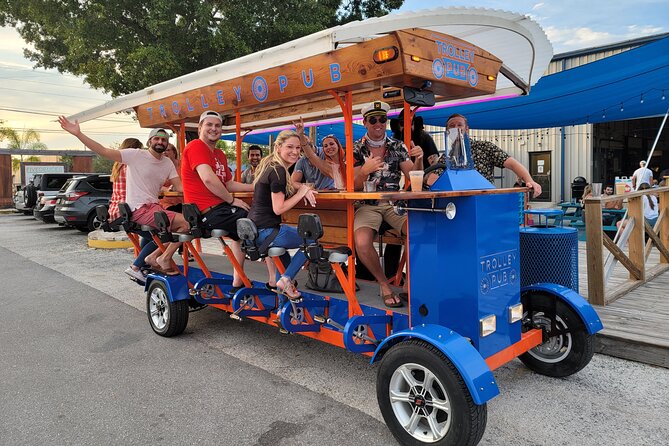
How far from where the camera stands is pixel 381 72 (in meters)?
3.00

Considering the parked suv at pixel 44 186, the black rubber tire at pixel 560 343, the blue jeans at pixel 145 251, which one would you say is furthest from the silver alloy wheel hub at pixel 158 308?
the parked suv at pixel 44 186

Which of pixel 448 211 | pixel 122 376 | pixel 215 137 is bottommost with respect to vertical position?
pixel 122 376

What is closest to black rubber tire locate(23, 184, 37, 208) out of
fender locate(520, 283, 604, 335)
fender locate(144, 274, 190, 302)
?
fender locate(144, 274, 190, 302)

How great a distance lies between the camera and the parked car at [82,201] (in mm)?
14227

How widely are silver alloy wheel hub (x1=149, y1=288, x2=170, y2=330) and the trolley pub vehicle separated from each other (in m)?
1.15

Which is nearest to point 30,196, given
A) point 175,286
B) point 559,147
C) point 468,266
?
point 175,286

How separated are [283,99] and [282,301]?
5.33ft

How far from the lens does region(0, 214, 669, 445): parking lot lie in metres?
2.94

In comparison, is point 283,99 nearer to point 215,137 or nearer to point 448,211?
point 215,137

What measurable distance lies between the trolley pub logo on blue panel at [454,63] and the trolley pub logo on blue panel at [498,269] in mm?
1247

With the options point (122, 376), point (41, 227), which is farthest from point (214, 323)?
point (41, 227)

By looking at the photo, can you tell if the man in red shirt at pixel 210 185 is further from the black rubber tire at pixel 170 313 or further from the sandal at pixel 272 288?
the black rubber tire at pixel 170 313

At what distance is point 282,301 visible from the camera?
3.93 m

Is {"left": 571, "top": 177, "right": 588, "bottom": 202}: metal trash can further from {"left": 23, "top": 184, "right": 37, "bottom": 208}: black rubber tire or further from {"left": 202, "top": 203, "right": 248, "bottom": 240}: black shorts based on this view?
{"left": 23, "top": 184, "right": 37, "bottom": 208}: black rubber tire
